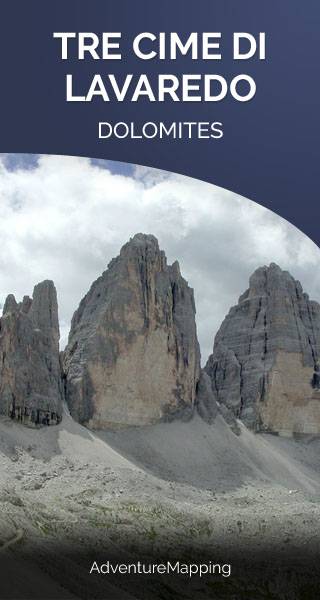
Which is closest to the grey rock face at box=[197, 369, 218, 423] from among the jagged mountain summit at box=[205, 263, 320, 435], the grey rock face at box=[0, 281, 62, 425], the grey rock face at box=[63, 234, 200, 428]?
the grey rock face at box=[63, 234, 200, 428]

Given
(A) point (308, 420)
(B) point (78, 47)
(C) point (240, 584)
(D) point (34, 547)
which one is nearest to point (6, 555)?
(D) point (34, 547)

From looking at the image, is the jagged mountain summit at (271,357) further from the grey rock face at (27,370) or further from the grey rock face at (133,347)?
the grey rock face at (27,370)

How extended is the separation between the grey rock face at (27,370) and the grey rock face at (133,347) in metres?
6.09

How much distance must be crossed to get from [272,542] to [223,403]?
263 feet

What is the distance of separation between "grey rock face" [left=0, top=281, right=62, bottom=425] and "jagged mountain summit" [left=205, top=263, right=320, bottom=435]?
41.9 metres

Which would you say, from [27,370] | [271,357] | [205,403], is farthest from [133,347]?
[271,357]

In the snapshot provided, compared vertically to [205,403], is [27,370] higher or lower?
higher

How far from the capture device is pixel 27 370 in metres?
115

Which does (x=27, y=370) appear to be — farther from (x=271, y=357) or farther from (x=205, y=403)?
(x=271, y=357)

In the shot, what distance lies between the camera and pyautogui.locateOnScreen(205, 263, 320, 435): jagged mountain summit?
151m

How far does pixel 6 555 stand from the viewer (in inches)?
1850

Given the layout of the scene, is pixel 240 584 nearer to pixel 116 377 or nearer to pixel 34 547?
pixel 34 547

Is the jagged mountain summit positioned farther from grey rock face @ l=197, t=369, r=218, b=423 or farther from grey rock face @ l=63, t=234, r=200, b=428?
grey rock face @ l=63, t=234, r=200, b=428

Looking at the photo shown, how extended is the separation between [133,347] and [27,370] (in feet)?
65.2
